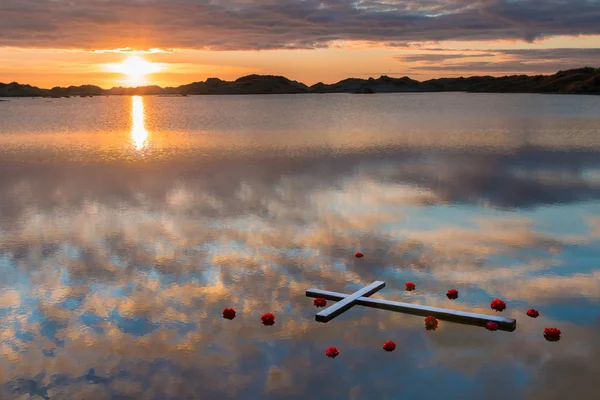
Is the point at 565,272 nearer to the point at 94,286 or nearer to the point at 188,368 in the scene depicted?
the point at 188,368

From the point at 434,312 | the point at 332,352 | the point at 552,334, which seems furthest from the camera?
the point at 434,312

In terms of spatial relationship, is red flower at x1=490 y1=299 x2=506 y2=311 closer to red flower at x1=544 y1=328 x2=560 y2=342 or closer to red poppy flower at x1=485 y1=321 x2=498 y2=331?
red poppy flower at x1=485 y1=321 x2=498 y2=331

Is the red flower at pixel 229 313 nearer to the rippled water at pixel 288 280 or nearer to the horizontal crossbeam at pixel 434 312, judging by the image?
the rippled water at pixel 288 280

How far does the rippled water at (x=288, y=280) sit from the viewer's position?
9.96 m

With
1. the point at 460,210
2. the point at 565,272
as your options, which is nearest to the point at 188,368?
the point at 565,272

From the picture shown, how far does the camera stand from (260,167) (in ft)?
116

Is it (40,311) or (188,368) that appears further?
(40,311)

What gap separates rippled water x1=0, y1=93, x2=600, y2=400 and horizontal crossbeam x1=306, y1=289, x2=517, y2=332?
0.20m

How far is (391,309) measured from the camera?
41.8ft

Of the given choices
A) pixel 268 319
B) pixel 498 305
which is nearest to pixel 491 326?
pixel 498 305

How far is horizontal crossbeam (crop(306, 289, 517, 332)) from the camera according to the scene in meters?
11.8

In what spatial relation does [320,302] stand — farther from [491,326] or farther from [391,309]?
[491,326]

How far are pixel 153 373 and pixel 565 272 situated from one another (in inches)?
408

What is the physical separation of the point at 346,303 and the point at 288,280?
7.84ft
